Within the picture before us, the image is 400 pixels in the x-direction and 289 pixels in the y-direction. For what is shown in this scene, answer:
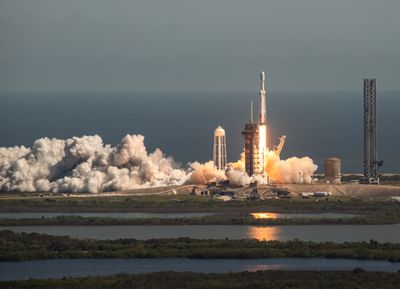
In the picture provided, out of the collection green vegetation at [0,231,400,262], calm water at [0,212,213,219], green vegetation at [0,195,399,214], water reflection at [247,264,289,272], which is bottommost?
water reflection at [247,264,289,272]

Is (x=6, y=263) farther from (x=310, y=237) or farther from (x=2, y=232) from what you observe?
(x=310, y=237)

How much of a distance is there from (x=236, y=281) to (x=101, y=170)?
40.1 m

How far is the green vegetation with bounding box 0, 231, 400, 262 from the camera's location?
267 feet

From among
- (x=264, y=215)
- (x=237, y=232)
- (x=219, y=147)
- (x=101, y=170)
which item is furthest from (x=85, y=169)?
(x=237, y=232)

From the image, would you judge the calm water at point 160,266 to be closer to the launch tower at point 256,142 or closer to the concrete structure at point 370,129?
the launch tower at point 256,142

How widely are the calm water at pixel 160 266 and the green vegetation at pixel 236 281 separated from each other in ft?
7.30

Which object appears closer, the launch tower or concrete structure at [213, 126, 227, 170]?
the launch tower

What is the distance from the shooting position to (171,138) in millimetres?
172250

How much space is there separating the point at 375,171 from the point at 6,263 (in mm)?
40262

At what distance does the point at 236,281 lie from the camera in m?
73.6

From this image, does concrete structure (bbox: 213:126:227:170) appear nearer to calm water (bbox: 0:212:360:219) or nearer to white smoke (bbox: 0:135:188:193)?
white smoke (bbox: 0:135:188:193)

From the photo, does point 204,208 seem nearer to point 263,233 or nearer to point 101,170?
point 263,233

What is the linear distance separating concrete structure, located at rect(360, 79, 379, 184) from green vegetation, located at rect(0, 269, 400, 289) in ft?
119

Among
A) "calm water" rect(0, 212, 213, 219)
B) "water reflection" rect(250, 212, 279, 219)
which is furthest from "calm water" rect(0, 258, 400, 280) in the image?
"calm water" rect(0, 212, 213, 219)
